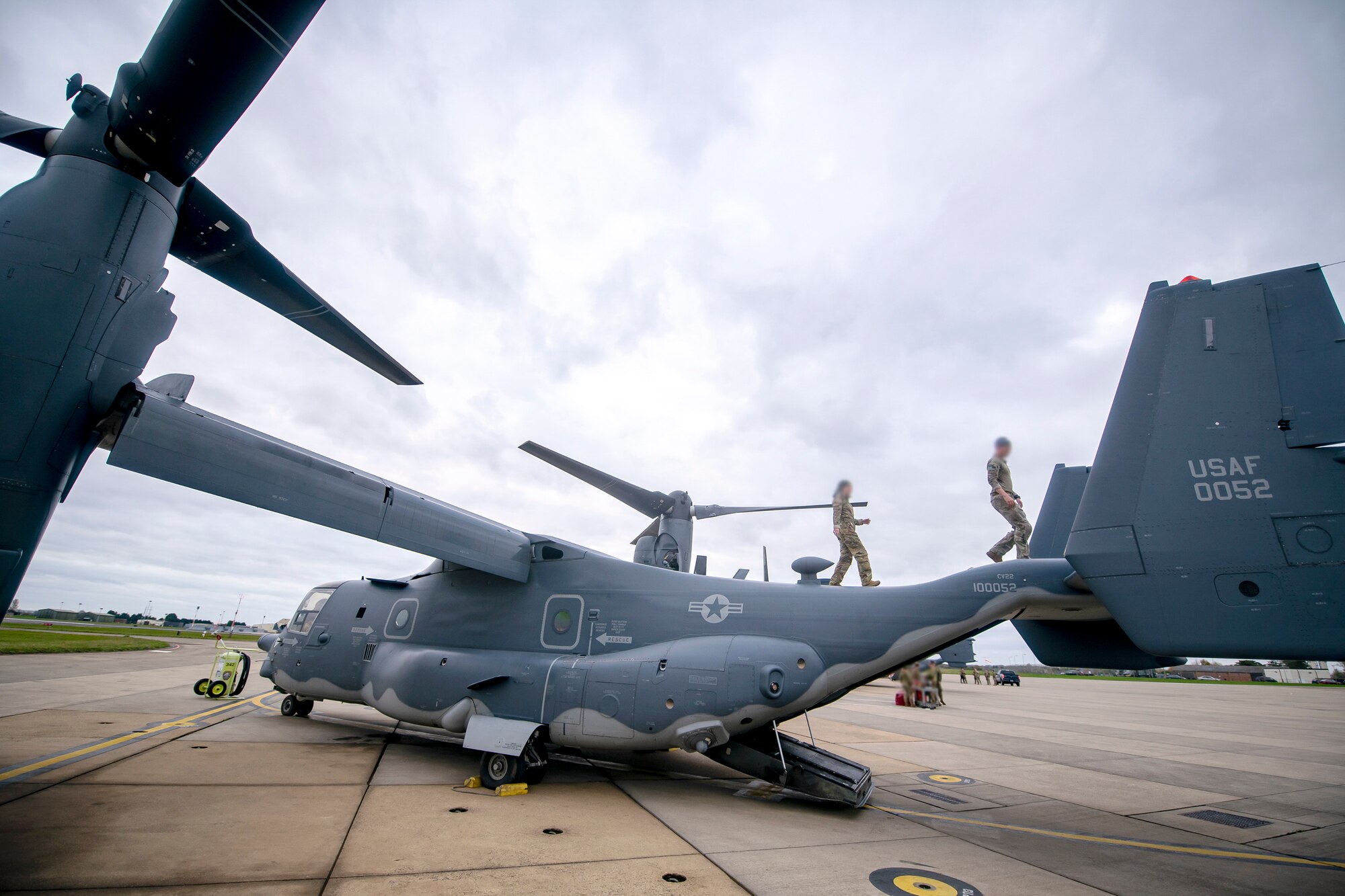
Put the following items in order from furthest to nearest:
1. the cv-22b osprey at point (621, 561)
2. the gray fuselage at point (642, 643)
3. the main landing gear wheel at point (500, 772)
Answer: the main landing gear wheel at point (500, 772), the gray fuselage at point (642, 643), the cv-22b osprey at point (621, 561)

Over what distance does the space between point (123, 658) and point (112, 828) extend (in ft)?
96.3

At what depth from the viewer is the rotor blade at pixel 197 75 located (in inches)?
128

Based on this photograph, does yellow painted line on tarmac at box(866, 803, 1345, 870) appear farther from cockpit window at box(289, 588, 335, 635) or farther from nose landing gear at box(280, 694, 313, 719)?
nose landing gear at box(280, 694, 313, 719)

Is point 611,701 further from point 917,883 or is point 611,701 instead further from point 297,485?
point 297,485

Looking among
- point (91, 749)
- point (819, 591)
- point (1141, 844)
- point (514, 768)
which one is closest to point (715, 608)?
point (819, 591)

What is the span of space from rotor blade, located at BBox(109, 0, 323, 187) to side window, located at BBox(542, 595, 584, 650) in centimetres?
665

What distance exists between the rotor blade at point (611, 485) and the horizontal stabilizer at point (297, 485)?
155 inches

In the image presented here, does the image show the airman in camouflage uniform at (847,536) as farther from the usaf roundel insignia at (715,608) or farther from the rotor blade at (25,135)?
the rotor blade at (25,135)

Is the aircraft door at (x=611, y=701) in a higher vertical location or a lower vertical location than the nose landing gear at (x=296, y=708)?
higher

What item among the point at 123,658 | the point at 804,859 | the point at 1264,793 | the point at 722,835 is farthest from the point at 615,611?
the point at 123,658

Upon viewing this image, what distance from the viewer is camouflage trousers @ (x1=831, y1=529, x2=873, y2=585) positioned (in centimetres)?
915

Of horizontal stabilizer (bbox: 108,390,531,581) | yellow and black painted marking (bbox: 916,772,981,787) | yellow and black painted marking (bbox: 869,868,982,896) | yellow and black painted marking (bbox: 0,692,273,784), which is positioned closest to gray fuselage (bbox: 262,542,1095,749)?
horizontal stabilizer (bbox: 108,390,531,581)

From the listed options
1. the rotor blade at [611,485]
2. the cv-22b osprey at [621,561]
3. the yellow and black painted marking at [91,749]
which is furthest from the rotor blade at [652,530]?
the yellow and black painted marking at [91,749]

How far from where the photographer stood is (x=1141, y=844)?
6.46 metres
